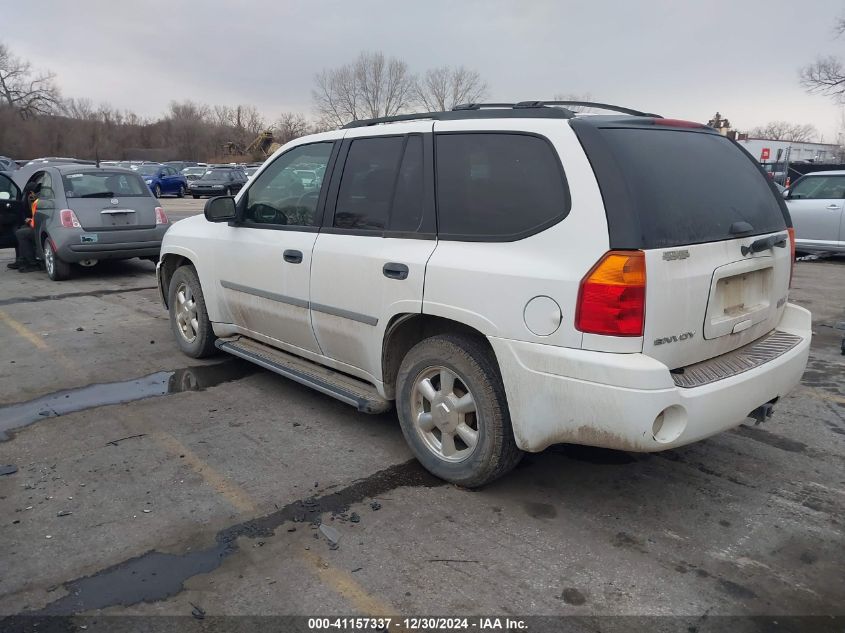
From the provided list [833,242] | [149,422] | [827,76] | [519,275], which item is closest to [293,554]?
[519,275]

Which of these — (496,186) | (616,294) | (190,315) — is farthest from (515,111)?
(190,315)

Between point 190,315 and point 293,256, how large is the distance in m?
1.84

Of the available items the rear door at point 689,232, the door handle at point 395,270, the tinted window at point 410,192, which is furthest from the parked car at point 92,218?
the rear door at point 689,232

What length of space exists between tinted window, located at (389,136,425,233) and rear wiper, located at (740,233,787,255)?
1.70 metres

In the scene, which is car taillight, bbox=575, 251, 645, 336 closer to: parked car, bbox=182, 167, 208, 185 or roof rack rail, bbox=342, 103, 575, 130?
roof rack rail, bbox=342, 103, 575, 130

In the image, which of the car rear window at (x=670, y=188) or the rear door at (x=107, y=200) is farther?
the rear door at (x=107, y=200)

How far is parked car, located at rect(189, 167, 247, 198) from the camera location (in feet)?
102

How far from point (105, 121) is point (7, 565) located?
89.2m

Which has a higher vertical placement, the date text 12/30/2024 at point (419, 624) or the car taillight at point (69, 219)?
the car taillight at point (69, 219)

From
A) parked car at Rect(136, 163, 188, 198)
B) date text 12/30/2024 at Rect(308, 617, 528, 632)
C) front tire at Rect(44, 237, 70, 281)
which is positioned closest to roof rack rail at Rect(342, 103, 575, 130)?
date text 12/30/2024 at Rect(308, 617, 528, 632)

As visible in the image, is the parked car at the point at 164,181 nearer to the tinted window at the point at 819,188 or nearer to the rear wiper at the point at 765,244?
the tinted window at the point at 819,188

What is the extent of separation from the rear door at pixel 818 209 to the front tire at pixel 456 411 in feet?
34.8

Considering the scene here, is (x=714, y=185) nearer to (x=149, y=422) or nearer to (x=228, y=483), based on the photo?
(x=228, y=483)

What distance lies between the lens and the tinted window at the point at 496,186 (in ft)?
9.98
